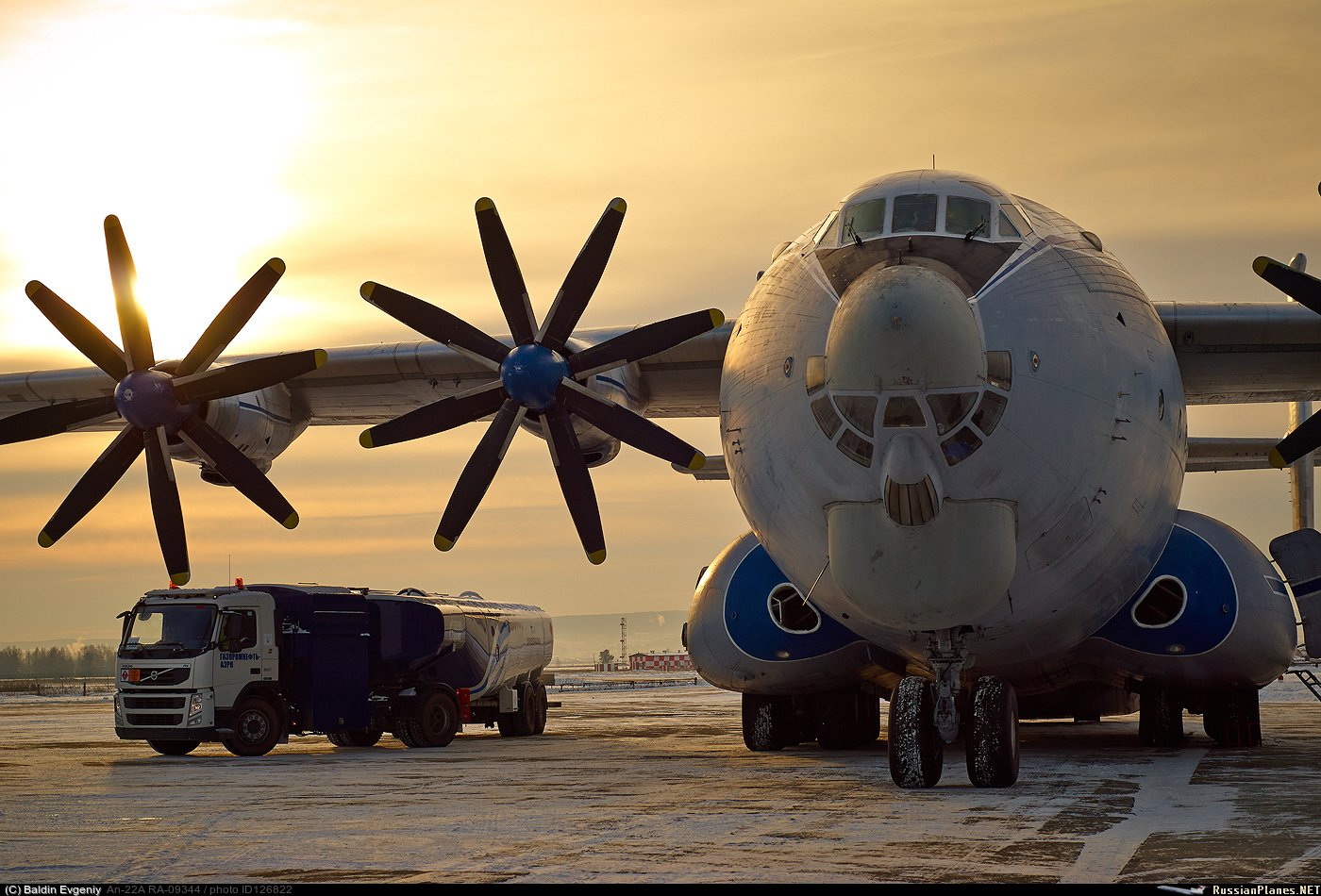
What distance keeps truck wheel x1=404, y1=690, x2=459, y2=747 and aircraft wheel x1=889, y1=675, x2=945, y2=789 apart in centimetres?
1008

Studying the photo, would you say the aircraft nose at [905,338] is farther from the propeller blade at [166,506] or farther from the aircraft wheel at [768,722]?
the propeller blade at [166,506]

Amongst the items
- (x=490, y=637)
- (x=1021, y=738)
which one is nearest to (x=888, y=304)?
(x=1021, y=738)

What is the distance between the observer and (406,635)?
20031 mm

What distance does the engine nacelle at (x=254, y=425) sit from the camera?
19.7 metres

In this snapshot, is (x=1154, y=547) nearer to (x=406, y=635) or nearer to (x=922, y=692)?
(x=922, y=692)

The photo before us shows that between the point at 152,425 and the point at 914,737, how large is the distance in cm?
1128

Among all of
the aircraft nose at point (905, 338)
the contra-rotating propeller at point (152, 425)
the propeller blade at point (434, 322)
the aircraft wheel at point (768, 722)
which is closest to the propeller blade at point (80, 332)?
the contra-rotating propeller at point (152, 425)

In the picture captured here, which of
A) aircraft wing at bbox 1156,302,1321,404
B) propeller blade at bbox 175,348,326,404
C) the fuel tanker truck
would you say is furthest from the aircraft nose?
the fuel tanker truck

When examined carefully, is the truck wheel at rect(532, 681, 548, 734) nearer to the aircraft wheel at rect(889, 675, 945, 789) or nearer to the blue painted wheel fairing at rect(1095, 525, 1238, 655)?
the blue painted wheel fairing at rect(1095, 525, 1238, 655)

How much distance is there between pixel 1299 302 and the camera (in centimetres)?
1565

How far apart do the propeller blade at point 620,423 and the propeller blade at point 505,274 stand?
0.84 m

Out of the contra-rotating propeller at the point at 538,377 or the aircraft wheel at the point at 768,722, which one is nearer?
the aircraft wheel at the point at 768,722

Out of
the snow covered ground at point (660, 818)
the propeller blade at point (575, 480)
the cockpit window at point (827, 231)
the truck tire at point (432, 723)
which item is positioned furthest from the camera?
the truck tire at point (432, 723)

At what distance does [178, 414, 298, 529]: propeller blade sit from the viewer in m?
19.1
